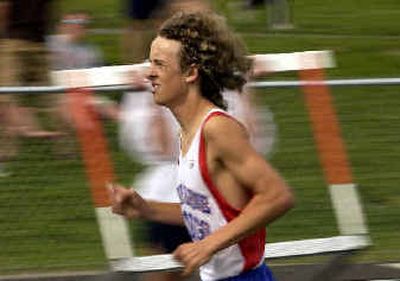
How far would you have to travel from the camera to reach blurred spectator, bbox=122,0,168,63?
6.55m

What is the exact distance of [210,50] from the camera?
157 inches

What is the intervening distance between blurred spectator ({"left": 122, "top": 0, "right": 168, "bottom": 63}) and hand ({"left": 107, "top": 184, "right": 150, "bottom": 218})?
2289 millimetres

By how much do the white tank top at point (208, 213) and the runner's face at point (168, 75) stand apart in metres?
0.11

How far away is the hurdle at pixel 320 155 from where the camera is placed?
18.1 ft

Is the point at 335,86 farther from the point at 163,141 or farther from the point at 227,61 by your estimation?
the point at 227,61

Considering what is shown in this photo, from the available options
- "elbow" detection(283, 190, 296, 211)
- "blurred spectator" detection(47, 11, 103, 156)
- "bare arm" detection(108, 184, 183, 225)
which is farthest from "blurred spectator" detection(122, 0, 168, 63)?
"elbow" detection(283, 190, 296, 211)

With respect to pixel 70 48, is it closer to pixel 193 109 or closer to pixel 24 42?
pixel 24 42

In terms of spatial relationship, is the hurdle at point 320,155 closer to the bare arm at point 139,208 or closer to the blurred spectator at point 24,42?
the bare arm at point 139,208

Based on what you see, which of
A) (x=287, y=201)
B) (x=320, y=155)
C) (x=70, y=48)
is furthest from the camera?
(x=70, y=48)

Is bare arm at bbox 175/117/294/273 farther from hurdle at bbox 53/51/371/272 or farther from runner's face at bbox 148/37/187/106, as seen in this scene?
hurdle at bbox 53/51/371/272

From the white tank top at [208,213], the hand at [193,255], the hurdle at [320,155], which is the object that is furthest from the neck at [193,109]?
the hurdle at [320,155]

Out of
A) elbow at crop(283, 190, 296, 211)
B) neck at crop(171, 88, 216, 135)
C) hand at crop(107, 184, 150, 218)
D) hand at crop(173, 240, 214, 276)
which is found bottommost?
hand at crop(173, 240, 214, 276)

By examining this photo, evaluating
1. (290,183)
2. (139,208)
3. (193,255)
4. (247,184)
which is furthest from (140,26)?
(193,255)

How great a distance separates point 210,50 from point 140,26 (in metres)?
2.95
